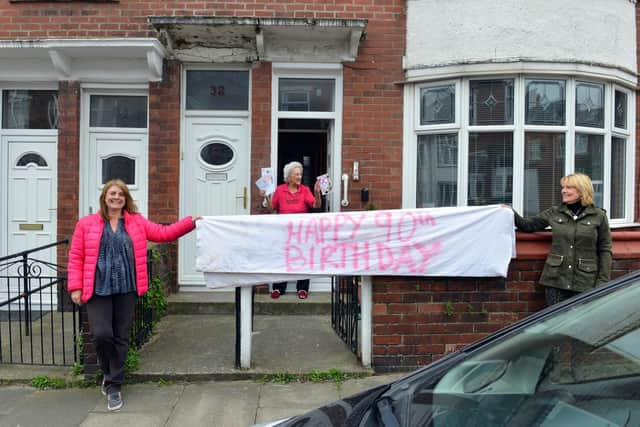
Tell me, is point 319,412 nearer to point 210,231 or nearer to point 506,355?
point 506,355

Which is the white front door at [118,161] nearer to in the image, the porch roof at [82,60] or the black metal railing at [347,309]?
the porch roof at [82,60]

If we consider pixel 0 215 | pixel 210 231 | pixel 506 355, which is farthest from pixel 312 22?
pixel 506 355

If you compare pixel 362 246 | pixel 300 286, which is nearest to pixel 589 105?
pixel 362 246

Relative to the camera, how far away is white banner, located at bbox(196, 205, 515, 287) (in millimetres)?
4703

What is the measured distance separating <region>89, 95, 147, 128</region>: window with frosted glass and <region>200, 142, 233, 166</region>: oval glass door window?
100cm

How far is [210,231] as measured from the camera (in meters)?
4.70

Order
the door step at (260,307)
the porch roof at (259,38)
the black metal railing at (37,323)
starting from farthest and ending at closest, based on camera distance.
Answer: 1. the door step at (260,307)
2. the porch roof at (259,38)
3. the black metal railing at (37,323)

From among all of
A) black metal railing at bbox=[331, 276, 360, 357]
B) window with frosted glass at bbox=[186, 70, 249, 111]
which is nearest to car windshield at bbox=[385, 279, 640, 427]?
black metal railing at bbox=[331, 276, 360, 357]

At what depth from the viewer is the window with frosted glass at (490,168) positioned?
691 cm

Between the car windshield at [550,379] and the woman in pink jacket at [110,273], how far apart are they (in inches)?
107

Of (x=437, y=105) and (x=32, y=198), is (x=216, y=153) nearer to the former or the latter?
(x=32, y=198)

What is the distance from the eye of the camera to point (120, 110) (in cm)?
747

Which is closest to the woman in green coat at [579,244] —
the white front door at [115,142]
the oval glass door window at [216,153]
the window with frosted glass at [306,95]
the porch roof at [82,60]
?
the window with frosted glass at [306,95]

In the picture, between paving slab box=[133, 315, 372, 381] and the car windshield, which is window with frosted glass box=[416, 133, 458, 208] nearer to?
paving slab box=[133, 315, 372, 381]
